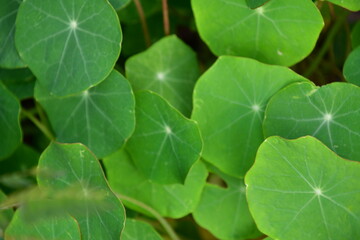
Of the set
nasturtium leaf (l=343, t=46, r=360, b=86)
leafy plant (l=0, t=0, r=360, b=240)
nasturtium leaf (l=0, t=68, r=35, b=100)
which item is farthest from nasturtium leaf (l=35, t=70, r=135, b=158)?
nasturtium leaf (l=343, t=46, r=360, b=86)

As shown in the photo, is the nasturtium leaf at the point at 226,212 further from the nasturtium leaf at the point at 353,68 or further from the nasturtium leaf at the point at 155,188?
the nasturtium leaf at the point at 353,68

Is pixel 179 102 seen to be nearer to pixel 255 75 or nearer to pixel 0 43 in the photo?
pixel 255 75

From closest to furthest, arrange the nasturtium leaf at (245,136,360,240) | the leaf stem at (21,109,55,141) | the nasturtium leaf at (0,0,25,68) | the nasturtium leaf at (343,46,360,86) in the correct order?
the nasturtium leaf at (245,136,360,240)
the nasturtium leaf at (343,46,360,86)
the nasturtium leaf at (0,0,25,68)
the leaf stem at (21,109,55,141)

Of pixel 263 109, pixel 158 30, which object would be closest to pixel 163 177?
pixel 263 109

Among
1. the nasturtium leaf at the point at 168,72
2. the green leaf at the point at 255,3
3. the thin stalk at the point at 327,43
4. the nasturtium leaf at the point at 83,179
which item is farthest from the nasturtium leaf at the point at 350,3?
the nasturtium leaf at the point at 83,179

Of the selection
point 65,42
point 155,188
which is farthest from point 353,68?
point 65,42

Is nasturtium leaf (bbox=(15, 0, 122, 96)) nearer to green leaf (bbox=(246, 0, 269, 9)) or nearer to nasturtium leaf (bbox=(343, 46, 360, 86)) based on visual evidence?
green leaf (bbox=(246, 0, 269, 9))
